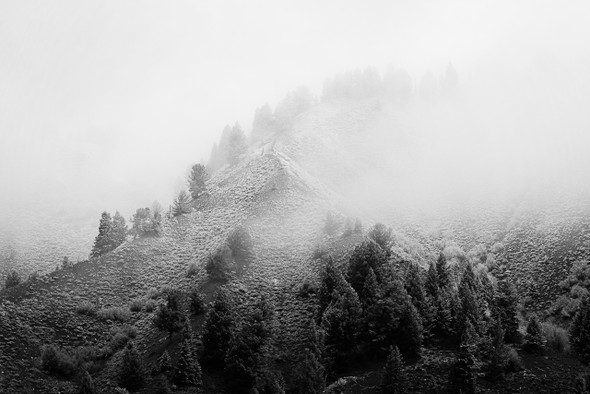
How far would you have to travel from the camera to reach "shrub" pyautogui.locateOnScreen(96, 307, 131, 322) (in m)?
49.4

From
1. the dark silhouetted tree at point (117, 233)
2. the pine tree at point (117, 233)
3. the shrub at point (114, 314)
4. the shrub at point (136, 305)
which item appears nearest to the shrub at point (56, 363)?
the shrub at point (114, 314)

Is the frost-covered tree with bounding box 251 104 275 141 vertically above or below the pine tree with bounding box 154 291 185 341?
above

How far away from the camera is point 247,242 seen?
5978 centimetres

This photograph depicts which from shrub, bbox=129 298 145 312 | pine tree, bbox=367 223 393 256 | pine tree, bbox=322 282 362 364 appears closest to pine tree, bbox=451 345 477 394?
pine tree, bbox=322 282 362 364

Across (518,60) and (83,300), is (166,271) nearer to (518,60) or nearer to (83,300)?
(83,300)

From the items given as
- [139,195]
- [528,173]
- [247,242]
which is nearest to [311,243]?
[247,242]

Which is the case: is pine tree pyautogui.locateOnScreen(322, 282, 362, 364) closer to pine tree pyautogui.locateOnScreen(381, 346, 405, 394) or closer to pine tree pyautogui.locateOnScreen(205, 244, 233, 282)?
pine tree pyautogui.locateOnScreen(381, 346, 405, 394)

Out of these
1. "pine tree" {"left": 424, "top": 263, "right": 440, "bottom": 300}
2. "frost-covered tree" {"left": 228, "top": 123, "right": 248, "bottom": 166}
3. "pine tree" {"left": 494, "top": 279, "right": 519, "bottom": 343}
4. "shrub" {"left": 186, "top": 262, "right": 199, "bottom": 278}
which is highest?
"frost-covered tree" {"left": 228, "top": 123, "right": 248, "bottom": 166}

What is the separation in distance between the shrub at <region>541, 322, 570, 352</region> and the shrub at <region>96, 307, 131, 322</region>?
140 feet

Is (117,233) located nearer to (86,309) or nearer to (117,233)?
(117,233)

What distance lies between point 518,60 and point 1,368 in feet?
545

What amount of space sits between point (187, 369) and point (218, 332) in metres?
4.53

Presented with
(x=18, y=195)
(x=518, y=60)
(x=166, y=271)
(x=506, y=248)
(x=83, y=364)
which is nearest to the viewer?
(x=83, y=364)

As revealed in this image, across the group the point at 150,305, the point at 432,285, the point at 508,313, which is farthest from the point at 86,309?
the point at 508,313
